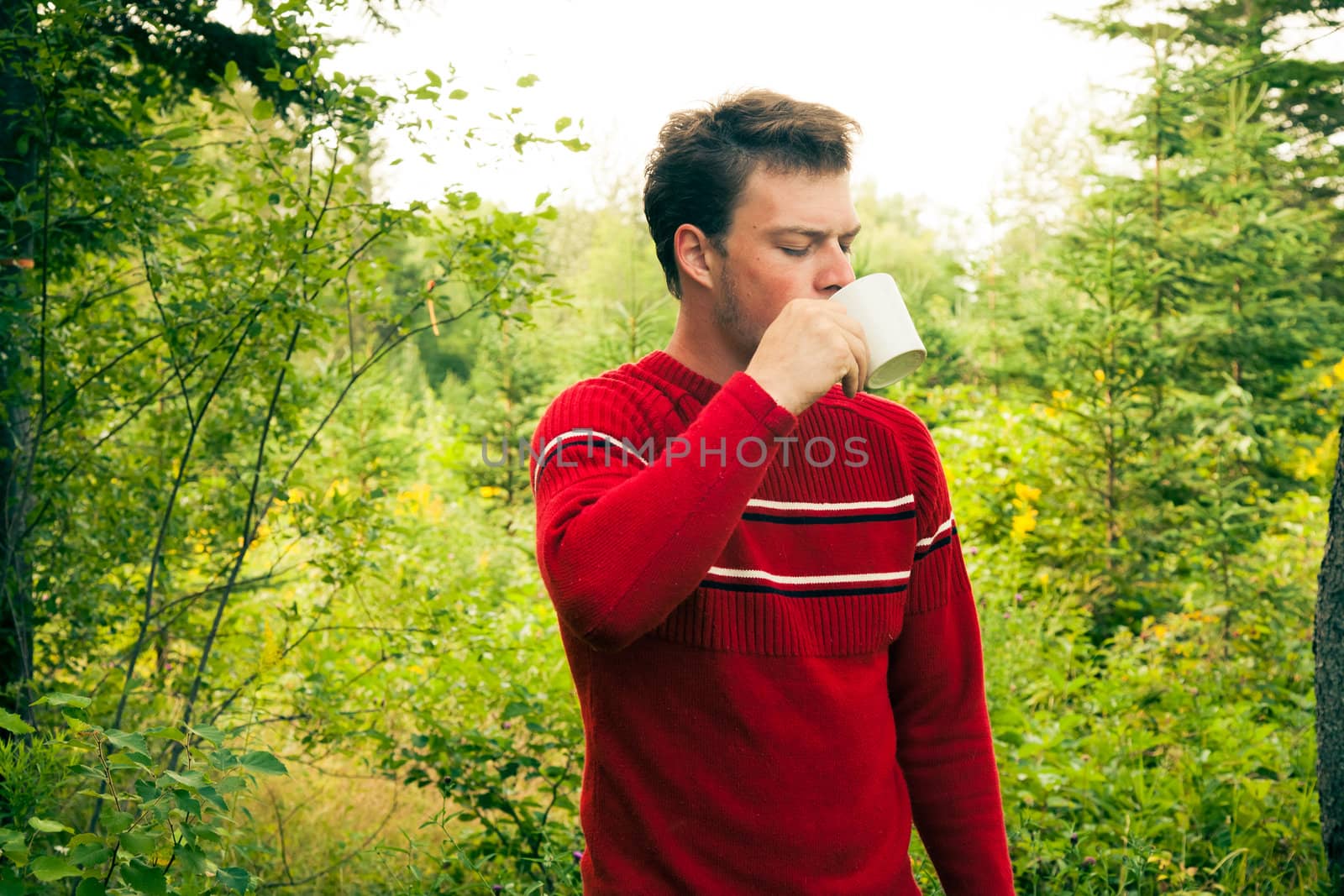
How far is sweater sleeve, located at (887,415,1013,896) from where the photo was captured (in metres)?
1.47

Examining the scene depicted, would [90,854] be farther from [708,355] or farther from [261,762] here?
[708,355]

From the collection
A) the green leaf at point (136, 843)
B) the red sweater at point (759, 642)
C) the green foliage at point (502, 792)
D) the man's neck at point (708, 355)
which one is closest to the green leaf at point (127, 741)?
the green leaf at point (136, 843)

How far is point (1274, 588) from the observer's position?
4277mm

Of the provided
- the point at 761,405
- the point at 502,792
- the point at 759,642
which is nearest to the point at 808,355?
the point at 761,405

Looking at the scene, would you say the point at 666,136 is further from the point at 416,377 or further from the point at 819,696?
the point at 416,377

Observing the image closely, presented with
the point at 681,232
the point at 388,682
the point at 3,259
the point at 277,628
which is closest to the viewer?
the point at 681,232

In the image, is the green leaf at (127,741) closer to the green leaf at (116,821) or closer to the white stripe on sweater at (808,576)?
the green leaf at (116,821)

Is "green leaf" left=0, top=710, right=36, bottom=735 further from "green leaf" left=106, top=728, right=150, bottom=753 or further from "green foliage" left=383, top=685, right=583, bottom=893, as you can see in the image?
A: "green foliage" left=383, top=685, right=583, bottom=893

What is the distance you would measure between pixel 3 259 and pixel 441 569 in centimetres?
287

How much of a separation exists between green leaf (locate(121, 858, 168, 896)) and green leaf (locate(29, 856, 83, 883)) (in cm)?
6

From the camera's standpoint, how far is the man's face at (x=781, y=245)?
4.43 ft

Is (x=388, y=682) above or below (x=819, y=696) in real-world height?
below

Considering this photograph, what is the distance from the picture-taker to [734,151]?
1.40 meters

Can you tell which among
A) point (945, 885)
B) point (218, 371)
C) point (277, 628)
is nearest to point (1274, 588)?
point (945, 885)
